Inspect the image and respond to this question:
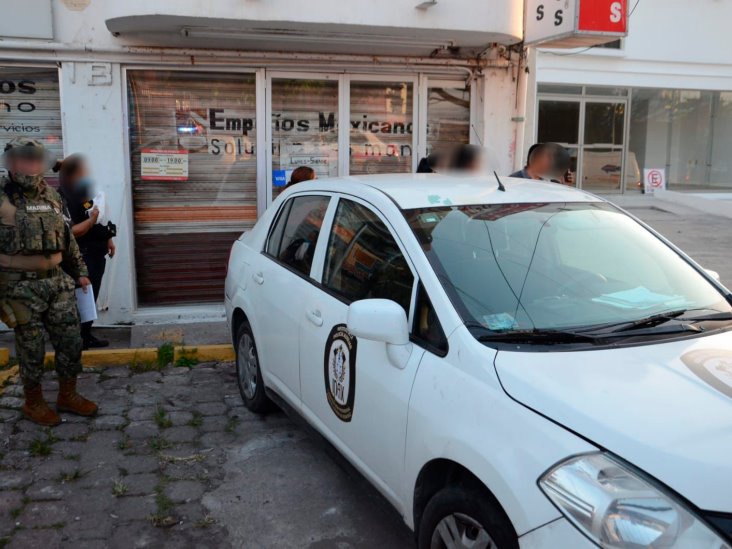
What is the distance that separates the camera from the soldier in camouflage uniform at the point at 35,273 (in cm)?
441

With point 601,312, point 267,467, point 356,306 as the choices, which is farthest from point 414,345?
point 267,467

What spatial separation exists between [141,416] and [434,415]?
3034 mm

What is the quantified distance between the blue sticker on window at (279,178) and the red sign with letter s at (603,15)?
10.9 ft

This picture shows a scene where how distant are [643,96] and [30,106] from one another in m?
15.9

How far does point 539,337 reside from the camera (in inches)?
106

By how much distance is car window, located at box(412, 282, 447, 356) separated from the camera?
9.09ft

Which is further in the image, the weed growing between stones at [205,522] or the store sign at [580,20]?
the store sign at [580,20]

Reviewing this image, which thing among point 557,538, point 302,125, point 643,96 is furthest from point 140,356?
point 643,96

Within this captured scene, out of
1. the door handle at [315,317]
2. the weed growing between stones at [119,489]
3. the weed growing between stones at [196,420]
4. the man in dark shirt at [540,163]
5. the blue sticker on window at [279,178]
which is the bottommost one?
the weed growing between stones at [119,489]

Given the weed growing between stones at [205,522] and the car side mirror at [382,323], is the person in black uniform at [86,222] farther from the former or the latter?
the car side mirror at [382,323]

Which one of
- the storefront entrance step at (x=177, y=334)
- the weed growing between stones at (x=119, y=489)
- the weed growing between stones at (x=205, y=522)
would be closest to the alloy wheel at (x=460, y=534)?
the weed growing between stones at (x=205, y=522)

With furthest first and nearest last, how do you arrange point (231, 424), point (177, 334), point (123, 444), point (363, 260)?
1. point (177, 334)
2. point (231, 424)
3. point (123, 444)
4. point (363, 260)

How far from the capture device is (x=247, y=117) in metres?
7.41

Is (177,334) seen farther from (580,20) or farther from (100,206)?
(580,20)
